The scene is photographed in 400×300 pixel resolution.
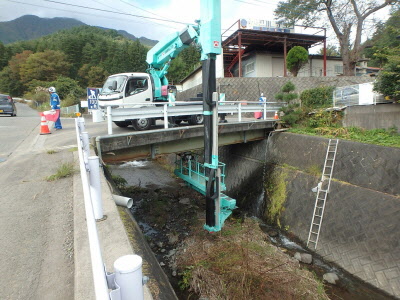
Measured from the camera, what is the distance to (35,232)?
2.89 meters

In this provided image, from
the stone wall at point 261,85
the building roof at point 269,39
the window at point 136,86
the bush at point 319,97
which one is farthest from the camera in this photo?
the building roof at point 269,39

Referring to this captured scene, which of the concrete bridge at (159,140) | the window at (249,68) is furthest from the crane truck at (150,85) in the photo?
the window at (249,68)

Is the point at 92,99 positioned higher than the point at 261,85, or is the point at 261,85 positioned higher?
the point at 261,85

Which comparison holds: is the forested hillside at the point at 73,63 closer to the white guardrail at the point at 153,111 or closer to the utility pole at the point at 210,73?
the white guardrail at the point at 153,111

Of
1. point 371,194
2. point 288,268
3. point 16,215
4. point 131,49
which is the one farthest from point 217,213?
point 131,49

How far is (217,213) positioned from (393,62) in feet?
25.8

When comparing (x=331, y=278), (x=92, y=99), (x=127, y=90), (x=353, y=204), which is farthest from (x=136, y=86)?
(x=331, y=278)

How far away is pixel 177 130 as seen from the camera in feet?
24.6

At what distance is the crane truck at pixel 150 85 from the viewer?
28.5ft

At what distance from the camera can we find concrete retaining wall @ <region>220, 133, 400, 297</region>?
552 centimetres

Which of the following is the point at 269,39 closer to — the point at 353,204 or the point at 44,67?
the point at 353,204

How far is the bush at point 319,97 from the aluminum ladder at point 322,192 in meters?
4.29

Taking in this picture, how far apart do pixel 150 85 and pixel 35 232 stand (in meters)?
7.70

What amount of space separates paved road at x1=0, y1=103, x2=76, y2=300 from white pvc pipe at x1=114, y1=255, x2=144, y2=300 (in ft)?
4.04
